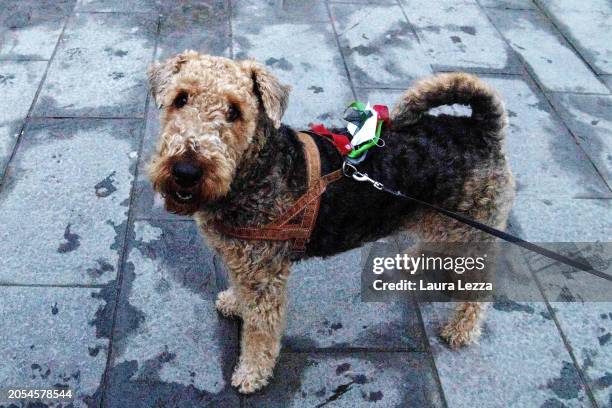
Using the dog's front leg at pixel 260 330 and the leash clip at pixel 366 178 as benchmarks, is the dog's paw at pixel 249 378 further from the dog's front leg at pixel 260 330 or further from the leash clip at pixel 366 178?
the leash clip at pixel 366 178

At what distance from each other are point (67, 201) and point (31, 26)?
296cm

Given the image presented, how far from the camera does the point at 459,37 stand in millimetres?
6281

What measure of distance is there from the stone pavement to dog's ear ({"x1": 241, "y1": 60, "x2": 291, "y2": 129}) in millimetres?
1617

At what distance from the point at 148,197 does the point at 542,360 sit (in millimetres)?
3261

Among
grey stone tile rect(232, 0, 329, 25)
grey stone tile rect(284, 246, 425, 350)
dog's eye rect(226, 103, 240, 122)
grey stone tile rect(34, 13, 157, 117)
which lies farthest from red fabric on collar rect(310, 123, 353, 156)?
grey stone tile rect(232, 0, 329, 25)

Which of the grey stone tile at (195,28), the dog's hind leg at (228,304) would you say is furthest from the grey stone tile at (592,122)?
the grey stone tile at (195,28)

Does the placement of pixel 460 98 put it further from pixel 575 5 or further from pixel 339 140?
pixel 575 5

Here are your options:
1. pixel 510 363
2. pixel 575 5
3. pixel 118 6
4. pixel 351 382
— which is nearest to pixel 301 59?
pixel 118 6

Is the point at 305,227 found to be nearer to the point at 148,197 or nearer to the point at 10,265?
the point at 148,197

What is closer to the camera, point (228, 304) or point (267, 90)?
point (267, 90)

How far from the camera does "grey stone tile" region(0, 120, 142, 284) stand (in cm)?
362

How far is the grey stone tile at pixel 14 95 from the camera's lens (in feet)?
14.6

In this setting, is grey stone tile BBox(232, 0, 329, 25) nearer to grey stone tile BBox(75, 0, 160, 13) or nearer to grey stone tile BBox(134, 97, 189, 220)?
grey stone tile BBox(75, 0, 160, 13)

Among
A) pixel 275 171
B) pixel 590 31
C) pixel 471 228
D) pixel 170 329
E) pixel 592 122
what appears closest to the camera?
pixel 275 171
